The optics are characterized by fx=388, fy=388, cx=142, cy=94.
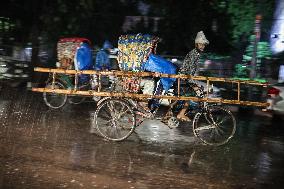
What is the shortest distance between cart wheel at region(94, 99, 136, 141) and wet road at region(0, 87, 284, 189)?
8.7 inches

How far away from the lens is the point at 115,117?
8.53 metres

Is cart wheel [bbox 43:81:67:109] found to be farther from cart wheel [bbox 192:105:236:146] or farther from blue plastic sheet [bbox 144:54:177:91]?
cart wheel [bbox 192:105:236:146]

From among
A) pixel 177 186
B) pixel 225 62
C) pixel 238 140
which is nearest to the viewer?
pixel 177 186

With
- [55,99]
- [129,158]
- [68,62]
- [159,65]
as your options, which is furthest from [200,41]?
[55,99]

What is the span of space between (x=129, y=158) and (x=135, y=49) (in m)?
2.35

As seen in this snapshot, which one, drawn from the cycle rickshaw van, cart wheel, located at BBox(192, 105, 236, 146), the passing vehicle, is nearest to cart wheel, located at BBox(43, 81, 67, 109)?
the cycle rickshaw van

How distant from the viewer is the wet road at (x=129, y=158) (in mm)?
6047

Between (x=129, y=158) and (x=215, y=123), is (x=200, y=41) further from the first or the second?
(x=129, y=158)

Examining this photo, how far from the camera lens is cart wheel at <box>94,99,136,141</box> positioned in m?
8.40

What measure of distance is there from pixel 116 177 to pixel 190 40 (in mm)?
16585

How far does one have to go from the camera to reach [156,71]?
8.26 meters

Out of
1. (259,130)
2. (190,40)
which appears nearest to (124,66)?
(259,130)

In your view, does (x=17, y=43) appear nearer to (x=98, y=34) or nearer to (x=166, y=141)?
(x=98, y=34)

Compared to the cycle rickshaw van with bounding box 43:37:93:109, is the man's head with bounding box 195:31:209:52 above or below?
above
